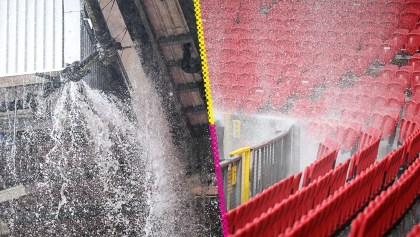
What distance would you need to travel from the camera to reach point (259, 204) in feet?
5.95

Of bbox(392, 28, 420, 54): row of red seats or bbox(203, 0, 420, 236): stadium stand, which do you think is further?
bbox(392, 28, 420, 54): row of red seats

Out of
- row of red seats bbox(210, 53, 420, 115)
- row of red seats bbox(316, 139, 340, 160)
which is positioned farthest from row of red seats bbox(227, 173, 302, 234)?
row of red seats bbox(210, 53, 420, 115)

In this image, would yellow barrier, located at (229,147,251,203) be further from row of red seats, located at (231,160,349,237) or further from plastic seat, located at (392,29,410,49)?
plastic seat, located at (392,29,410,49)

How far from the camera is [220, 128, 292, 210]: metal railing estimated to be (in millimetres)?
2092

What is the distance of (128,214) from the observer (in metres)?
1.58

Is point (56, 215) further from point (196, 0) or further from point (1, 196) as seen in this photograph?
point (196, 0)

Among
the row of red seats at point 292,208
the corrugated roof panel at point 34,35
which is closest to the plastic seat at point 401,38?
the row of red seats at point 292,208

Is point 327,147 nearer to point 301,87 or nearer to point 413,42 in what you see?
point 301,87

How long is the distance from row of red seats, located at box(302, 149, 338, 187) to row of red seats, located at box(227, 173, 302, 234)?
12 centimetres

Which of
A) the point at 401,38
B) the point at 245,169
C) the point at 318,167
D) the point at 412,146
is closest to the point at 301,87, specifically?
the point at 401,38

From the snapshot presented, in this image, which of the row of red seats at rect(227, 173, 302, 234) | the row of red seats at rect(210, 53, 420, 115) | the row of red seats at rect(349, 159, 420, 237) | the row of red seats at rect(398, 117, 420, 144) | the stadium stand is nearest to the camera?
the row of red seats at rect(349, 159, 420, 237)

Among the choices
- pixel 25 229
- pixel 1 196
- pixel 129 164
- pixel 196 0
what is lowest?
pixel 25 229

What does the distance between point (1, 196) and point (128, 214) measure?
0.45 metres

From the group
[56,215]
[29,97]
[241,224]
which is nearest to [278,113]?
[241,224]
